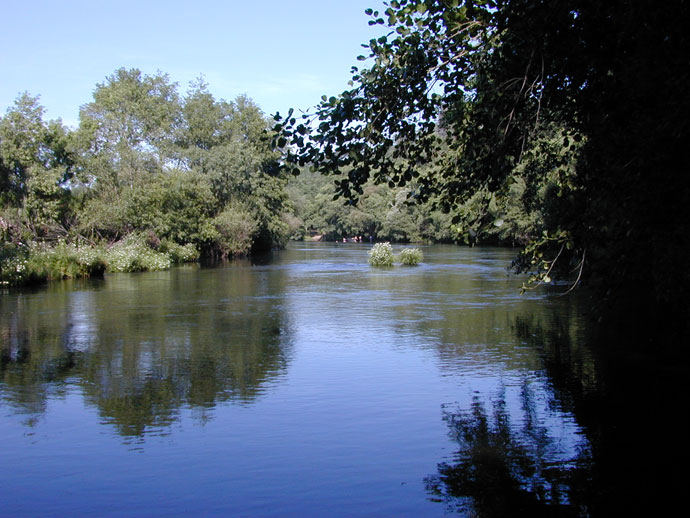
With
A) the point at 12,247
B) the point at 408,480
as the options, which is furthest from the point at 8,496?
the point at 12,247

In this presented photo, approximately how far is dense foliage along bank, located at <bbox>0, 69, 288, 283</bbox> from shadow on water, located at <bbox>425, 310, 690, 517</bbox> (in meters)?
26.1

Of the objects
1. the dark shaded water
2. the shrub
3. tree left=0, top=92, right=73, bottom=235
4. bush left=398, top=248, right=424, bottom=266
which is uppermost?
tree left=0, top=92, right=73, bottom=235

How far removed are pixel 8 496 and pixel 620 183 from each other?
22.0 feet

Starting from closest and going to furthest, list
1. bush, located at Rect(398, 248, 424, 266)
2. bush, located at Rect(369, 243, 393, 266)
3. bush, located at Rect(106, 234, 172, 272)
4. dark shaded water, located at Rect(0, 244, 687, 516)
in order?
dark shaded water, located at Rect(0, 244, 687, 516) → bush, located at Rect(106, 234, 172, 272) → bush, located at Rect(369, 243, 393, 266) → bush, located at Rect(398, 248, 424, 266)

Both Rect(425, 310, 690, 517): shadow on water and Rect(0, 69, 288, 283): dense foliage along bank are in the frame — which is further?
Rect(0, 69, 288, 283): dense foliage along bank

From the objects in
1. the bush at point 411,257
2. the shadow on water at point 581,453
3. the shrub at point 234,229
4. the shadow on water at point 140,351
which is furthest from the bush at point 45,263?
the shadow on water at point 581,453

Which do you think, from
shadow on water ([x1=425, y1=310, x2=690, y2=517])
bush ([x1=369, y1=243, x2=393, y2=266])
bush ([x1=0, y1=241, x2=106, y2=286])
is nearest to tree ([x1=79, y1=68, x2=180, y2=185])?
bush ([x1=0, y1=241, x2=106, y2=286])

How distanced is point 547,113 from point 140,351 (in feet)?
33.2

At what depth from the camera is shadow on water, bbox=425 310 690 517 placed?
639 centimetres

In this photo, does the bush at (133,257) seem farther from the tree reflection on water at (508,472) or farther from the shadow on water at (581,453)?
the tree reflection on water at (508,472)

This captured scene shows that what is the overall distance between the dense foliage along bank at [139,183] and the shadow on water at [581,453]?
26.1 metres

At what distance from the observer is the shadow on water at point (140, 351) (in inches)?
412

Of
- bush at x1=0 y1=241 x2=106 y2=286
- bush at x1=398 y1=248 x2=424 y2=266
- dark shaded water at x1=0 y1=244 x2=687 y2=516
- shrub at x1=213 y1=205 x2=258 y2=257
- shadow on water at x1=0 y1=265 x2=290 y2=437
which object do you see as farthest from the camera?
shrub at x1=213 y1=205 x2=258 y2=257

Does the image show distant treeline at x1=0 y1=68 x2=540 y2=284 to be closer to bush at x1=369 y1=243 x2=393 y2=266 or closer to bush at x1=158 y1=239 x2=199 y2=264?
bush at x1=158 y1=239 x2=199 y2=264
